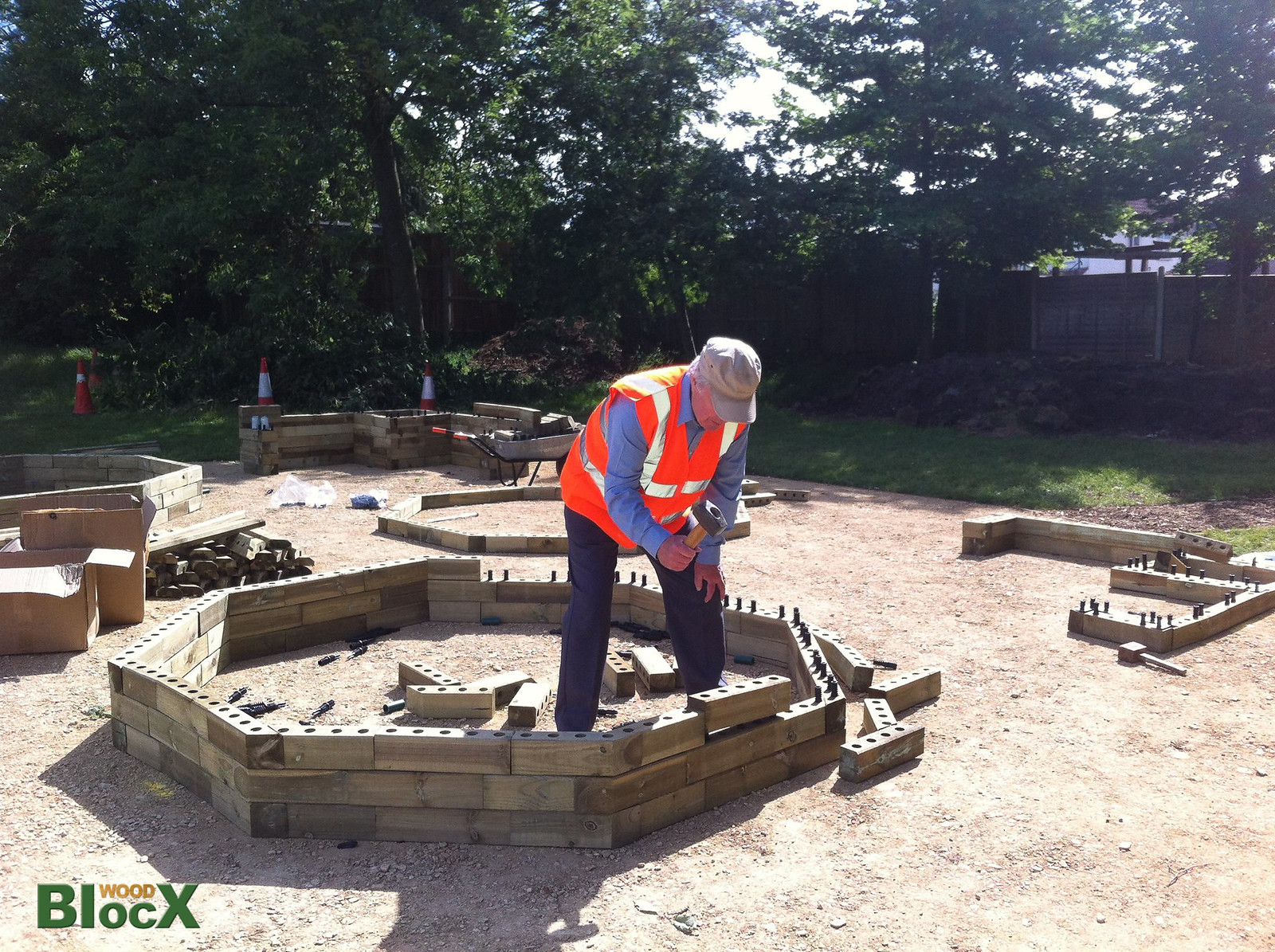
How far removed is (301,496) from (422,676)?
5.48 meters

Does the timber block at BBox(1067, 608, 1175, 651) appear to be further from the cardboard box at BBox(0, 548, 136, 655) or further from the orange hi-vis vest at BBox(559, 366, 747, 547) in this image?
the cardboard box at BBox(0, 548, 136, 655)

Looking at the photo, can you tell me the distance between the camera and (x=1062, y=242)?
1697 centimetres

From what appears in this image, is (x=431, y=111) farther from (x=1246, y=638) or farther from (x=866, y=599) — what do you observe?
(x=1246, y=638)

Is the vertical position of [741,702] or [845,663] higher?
[741,702]

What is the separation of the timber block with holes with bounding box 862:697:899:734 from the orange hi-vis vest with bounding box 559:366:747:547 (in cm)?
120

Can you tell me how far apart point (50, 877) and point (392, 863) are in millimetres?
1057

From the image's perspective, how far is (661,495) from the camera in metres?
4.11

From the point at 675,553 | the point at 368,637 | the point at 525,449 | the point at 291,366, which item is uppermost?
the point at 291,366

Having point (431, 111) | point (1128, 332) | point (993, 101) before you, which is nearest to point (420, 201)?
point (431, 111)

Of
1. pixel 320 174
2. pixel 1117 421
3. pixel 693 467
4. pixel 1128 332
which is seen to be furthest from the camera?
pixel 1128 332

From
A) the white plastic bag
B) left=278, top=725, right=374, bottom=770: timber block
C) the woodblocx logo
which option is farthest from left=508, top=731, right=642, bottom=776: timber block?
the white plastic bag

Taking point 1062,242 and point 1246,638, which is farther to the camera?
point 1062,242

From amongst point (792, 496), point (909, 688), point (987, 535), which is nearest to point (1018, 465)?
point (792, 496)

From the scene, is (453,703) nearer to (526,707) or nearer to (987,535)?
(526,707)
